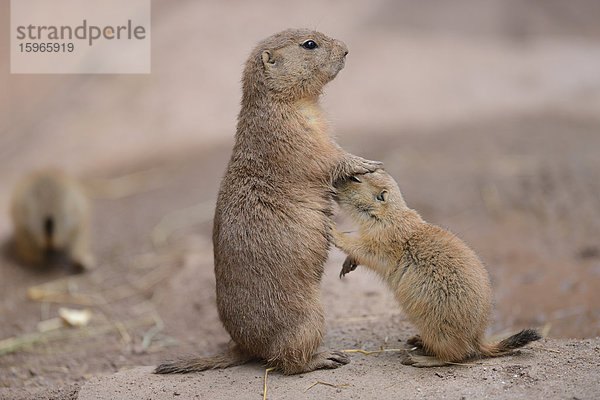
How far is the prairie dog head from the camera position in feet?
16.2

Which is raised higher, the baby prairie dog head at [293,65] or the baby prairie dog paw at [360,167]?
the baby prairie dog head at [293,65]

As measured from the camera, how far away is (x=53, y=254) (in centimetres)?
905

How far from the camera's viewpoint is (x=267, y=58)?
16.7 ft

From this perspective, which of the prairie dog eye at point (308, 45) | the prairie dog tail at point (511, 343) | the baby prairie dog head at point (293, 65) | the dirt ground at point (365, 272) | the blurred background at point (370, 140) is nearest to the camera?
the prairie dog tail at point (511, 343)

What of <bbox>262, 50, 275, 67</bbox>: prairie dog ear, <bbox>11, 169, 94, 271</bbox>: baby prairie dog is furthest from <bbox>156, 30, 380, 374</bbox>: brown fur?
<bbox>11, 169, 94, 271</bbox>: baby prairie dog

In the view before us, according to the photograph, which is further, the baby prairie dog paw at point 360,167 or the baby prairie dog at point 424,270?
the baby prairie dog paw at point 360,167

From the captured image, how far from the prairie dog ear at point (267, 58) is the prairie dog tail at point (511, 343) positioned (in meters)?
2.64

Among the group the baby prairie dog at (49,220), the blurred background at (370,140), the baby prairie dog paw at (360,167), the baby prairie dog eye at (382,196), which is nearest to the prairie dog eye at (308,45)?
the baby prairie dog paw at (360,167)

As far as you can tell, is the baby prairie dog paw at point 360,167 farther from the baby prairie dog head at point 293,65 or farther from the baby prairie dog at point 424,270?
the baby prairie dog head at point 293,65

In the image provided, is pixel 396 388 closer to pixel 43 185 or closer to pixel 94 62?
pixel 43 185

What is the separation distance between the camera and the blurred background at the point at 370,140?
7.49 m

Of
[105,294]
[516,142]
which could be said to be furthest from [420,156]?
[105,294]

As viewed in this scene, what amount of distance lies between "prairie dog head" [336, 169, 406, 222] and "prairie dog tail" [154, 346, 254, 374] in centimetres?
142

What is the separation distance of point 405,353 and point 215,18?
13.8 metres
